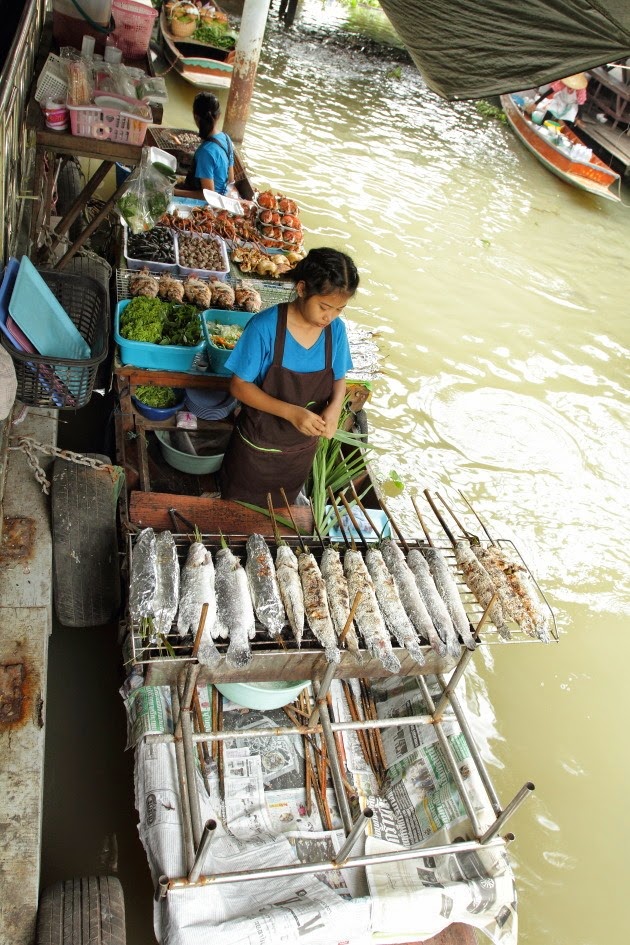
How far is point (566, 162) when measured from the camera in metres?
12.7

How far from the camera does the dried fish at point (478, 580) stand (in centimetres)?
314

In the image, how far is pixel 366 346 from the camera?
497 centimetres

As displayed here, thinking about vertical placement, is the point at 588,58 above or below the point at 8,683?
above

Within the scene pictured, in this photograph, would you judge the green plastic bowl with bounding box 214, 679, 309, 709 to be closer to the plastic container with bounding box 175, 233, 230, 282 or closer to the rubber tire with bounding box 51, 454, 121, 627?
the rubber tire with bounding box 51, 454, 121, 627

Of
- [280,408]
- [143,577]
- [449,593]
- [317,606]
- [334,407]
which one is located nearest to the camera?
[143,577]

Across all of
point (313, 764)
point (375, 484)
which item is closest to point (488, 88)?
point (375, 484)

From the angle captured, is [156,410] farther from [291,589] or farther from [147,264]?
[291,589]

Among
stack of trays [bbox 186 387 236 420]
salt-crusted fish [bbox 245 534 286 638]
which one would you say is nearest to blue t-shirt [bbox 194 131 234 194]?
stack of trays [bbox 186 387 236 420]

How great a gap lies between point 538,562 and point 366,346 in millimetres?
2395

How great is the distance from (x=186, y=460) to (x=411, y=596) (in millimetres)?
2160

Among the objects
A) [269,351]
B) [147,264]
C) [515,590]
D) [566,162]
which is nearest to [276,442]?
[269,351]

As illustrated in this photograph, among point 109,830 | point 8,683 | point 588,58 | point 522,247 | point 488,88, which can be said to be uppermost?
point 588,58

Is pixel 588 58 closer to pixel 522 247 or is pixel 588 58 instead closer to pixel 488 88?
pixel 488 88

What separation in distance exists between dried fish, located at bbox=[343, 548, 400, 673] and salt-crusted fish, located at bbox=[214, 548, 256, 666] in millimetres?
492
